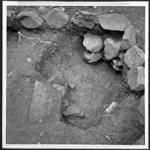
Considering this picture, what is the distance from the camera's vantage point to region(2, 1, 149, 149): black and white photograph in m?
2.10

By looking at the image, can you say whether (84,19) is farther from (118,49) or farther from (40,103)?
(40,103)

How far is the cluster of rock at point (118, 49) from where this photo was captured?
2.18m

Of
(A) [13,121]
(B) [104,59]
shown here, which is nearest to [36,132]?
(A) [13,121]

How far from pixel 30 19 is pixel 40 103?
1.84 ft

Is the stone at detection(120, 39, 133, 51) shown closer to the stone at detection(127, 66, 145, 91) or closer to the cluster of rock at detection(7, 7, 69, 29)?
the stone at detection(127, 66, 145, 91)

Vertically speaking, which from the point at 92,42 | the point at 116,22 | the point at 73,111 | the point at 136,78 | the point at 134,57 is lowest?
the point at 73,111

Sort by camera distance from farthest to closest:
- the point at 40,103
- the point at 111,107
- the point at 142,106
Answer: the point at 111,107 < the point at 40,103 < the point at 142,106

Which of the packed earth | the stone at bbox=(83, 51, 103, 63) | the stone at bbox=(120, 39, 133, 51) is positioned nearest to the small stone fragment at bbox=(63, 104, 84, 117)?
the packed earth

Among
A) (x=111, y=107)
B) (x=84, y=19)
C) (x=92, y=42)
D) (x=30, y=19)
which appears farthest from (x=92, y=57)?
(x=30, y=19)

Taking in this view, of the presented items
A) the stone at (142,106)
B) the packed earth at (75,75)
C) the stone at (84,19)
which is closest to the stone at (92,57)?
the packed earth at (75,75)

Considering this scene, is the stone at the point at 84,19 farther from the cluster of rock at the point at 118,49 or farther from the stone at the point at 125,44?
the stone at the point at 125,44

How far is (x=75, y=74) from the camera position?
96.0 inches

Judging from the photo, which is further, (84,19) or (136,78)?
(84,19)

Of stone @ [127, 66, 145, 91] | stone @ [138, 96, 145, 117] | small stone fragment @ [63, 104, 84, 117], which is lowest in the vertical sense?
small stone fragment @ [63, 104, 84, 117]
